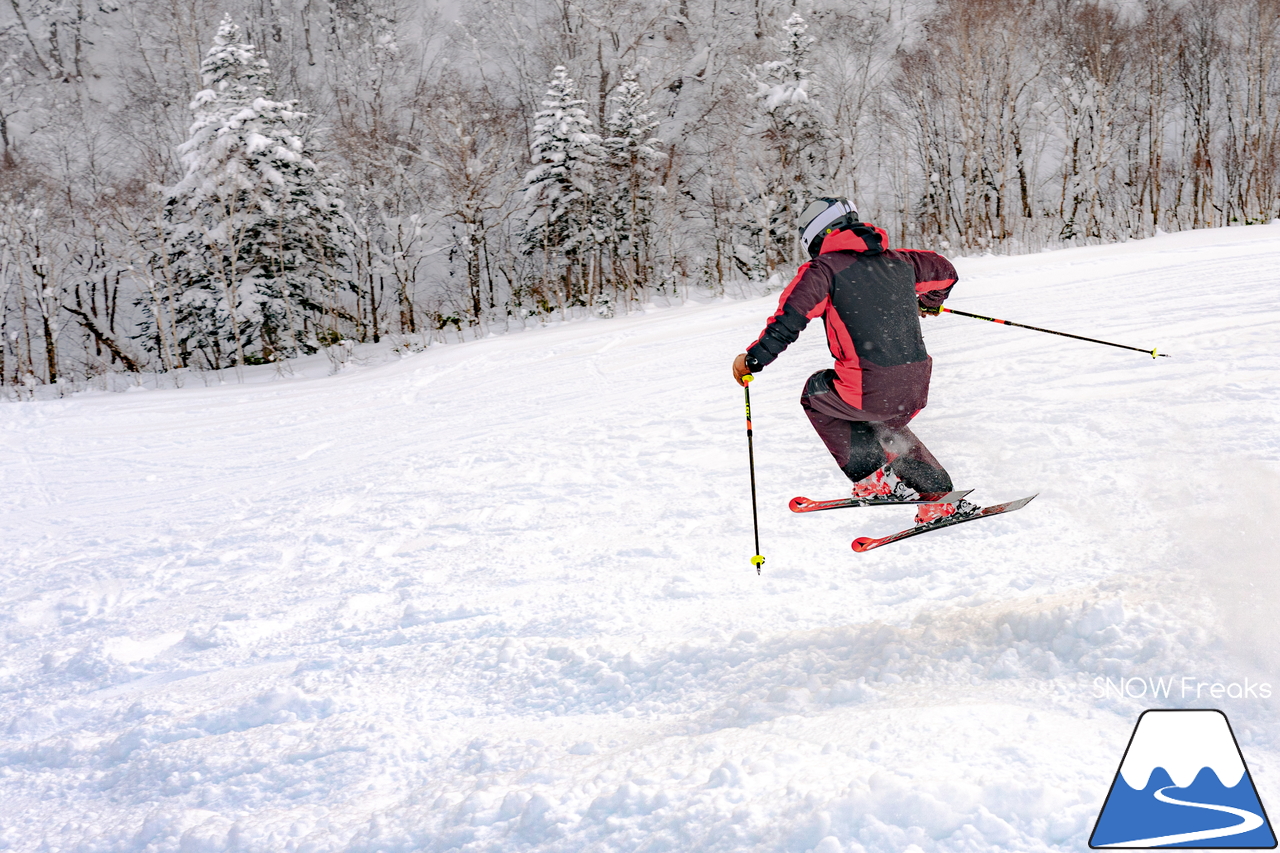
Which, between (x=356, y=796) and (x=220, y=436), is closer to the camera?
(x=356, y=796)

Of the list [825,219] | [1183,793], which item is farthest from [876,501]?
[1183,793]

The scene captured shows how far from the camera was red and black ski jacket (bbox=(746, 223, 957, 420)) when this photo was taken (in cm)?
361

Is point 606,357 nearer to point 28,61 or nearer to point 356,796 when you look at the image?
point 356,796

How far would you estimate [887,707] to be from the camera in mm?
2701

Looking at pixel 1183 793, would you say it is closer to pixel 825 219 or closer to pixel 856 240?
pixel 856 240

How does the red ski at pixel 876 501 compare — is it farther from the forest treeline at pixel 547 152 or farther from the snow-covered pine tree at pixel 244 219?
the snow-covered pine tree at pixel 244 219

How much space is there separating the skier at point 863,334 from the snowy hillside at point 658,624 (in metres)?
0.64

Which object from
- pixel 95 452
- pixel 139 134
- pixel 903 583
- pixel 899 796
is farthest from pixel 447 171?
pixel 899 796

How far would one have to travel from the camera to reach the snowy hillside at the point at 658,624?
2326 mm

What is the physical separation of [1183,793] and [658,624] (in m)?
2.18

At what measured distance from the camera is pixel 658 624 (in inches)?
149

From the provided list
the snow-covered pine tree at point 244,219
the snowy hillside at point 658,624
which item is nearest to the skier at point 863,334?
the snowy hillside at point 658,624

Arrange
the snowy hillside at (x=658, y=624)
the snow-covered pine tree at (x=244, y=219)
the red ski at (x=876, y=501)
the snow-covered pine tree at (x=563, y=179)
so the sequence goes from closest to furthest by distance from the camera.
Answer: the snowy hillside at (x=658, y=624) → the red ski at (x=876, y=501) → the snow-covered pine tree at (x=244, y=219) → the snow-covered pine tree at (x=563, y=179)

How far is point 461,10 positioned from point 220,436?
33946 mm
